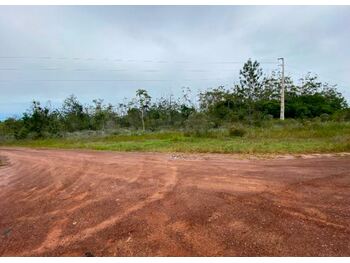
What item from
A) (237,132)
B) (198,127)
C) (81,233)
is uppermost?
(81,233)

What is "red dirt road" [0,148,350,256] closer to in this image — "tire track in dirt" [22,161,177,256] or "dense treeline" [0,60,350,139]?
"tire track in dirt" [22,161,177,256]

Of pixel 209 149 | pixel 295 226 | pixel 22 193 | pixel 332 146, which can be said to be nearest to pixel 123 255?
pixel 295 226

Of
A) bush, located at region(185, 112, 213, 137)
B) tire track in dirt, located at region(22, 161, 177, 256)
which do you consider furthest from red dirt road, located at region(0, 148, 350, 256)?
bush, located at region(185, 112, 213, 137)

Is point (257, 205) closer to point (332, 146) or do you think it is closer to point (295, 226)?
point (295, 226)

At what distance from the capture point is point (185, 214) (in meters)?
4.30

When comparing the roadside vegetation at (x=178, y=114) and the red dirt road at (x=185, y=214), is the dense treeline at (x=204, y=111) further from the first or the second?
the red dirt road at (x=185, y=214)

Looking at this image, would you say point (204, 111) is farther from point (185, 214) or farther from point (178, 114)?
point (185, 214)

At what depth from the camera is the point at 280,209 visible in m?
4.25

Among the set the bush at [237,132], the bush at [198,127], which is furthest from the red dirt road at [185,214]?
the bush at [198,127]

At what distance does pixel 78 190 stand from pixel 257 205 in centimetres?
375

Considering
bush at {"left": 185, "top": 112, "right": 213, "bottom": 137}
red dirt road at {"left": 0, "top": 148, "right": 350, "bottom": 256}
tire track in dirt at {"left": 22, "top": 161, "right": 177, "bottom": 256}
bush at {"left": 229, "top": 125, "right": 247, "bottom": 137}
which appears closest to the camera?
red dirt road at {"left": 0, "top": 148, "right": 350, "bottom": 256}

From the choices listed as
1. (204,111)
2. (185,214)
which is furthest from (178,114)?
(185,214)

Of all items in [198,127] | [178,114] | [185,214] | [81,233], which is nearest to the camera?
[81,233]

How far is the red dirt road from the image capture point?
3.34 meters
